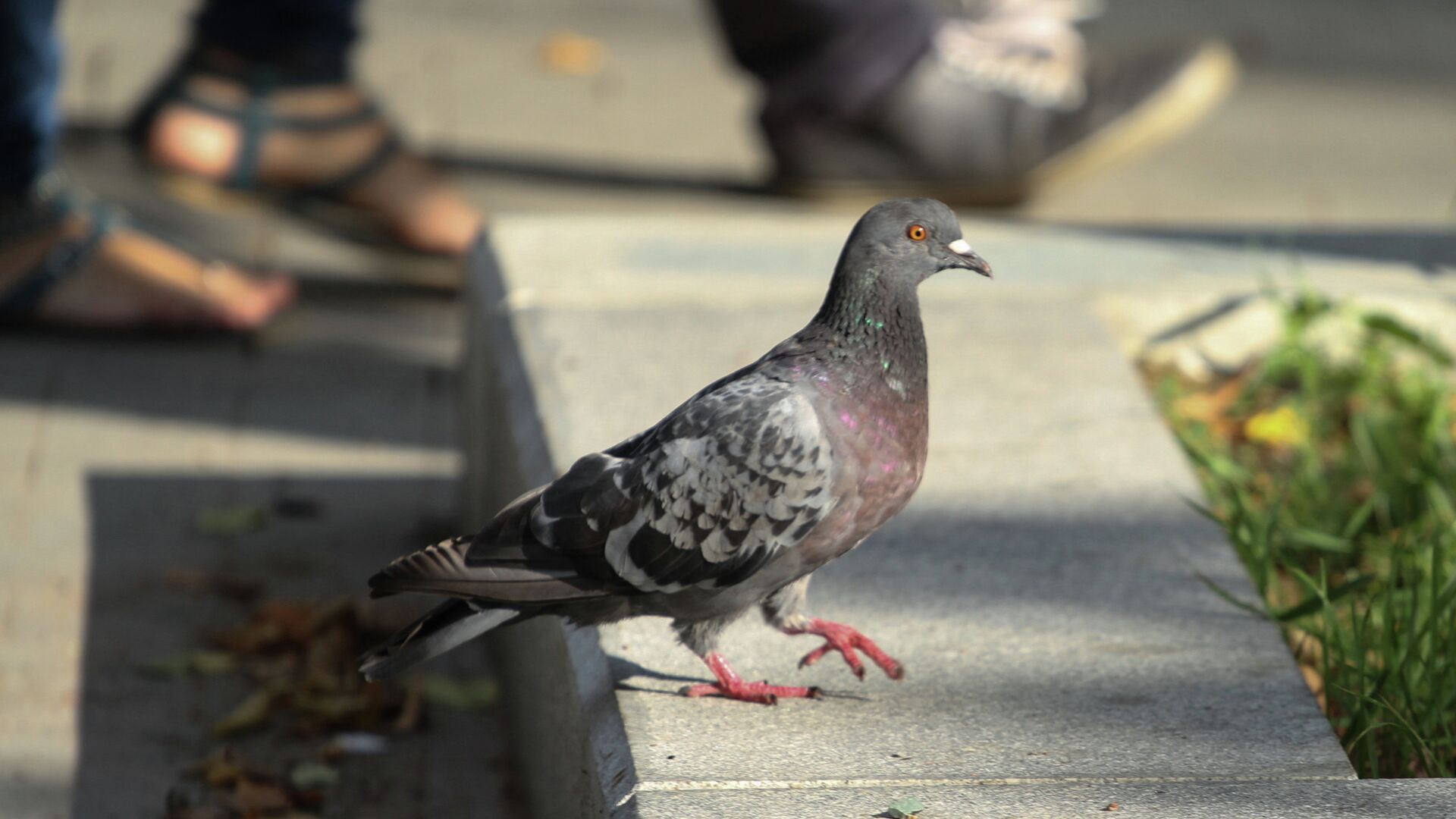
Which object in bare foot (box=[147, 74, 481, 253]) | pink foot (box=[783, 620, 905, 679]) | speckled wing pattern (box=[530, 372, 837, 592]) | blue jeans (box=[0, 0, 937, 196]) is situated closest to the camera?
speckled wing pattern (box=[530, 372, 837, 592])

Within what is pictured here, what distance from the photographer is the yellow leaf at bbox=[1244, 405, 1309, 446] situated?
3350mm

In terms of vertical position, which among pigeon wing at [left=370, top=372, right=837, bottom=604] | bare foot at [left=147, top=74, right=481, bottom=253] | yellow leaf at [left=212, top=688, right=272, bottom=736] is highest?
pigeon wing at [left=370, top=372, right=837, bottom=604]

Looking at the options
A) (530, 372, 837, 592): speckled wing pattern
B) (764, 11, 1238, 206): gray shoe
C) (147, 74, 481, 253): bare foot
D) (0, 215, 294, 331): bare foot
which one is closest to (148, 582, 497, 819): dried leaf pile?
(530, 372, 837, 592): speckled wing pattern

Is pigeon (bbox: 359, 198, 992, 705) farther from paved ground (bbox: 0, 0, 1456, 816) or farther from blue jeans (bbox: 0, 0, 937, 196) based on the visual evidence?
blue jeans (bbox: 0, 0, 937, 196)

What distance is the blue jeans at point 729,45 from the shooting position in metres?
4.03

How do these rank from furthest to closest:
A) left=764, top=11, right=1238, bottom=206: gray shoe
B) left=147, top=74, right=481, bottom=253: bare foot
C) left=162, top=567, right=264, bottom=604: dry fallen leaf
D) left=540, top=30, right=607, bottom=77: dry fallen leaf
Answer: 1. left=540, top=30, right=607, bottom=77: dry fallen leaf
2. left=764, top=11, right=1238, bottom=206: gray shoe
3. left=147, top=74, right=481, bottom=253: bare foot
4. left=162, top=567, right=264, bottom=604: dry fallen leaf

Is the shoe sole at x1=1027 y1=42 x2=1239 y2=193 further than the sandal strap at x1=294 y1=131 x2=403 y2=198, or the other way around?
the shoe sole at x1=1027 y1=42 x2=1239 y2=193

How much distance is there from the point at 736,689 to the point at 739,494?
0.29 meters

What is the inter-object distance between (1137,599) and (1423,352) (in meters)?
1.20

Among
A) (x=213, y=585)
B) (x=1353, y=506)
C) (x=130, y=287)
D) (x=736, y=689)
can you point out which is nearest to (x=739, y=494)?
(x=736, y=689)

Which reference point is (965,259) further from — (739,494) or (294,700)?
(294,700)

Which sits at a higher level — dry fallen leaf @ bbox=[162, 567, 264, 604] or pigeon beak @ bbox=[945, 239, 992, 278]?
pigeon beak @ bbox=[945, 239, 992, 278]

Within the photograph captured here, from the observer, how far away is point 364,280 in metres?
4.82

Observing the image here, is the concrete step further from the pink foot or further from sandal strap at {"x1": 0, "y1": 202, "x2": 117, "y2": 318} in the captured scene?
sandal strap at {"x1": 0, "y1": 202, "x2": 117, "y2": 318}
